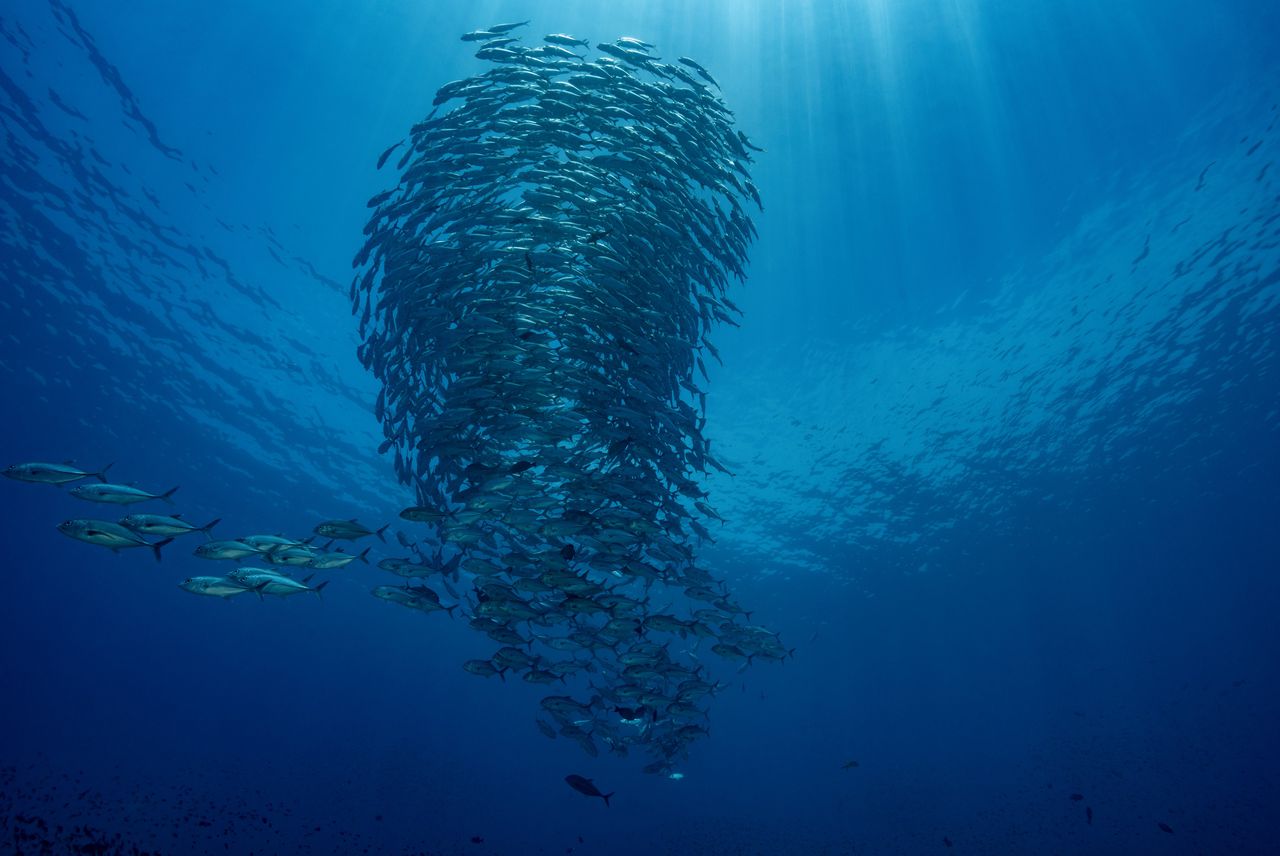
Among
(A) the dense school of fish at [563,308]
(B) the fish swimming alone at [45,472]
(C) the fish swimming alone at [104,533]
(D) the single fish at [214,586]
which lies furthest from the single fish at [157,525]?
(A) the dense school of fish at [563,308]

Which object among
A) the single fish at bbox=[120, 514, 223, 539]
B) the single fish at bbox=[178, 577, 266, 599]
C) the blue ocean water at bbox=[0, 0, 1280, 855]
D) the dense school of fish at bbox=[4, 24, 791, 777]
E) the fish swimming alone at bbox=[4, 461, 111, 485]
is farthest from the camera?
the blue ocean water at bbox=[0, 0, 1280, 855]

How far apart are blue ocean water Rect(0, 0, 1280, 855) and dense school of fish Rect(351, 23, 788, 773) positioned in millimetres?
6082

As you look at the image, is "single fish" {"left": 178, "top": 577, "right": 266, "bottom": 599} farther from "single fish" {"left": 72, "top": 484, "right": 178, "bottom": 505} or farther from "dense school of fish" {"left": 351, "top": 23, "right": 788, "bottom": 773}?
"dense school of fish" {"left": 351, "top": 23, "right": 788, "bottom": 773}

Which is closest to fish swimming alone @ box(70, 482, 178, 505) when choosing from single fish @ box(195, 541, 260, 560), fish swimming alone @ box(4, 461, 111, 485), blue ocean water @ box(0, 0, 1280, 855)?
fish swimming alone @ box(4, 461, 111, 485)

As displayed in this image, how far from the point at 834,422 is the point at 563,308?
17487mm

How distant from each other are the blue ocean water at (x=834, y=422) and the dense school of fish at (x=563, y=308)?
20.0 ft

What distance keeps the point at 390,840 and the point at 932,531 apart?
116 feet

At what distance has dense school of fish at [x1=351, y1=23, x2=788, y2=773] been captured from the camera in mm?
7902

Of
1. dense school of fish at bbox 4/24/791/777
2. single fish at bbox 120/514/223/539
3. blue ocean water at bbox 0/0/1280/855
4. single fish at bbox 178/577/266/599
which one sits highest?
blue ocean water at bbox 0/0/1280/855

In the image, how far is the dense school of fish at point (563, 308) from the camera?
790 cm

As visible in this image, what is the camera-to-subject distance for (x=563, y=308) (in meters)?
8.54

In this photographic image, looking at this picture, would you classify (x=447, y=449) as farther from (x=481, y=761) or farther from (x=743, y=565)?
(x=481, y=761)

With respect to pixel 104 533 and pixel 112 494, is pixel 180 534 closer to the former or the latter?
pixel 104 533

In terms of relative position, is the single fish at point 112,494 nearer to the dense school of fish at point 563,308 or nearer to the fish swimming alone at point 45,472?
the fish swimming alone at point 45,472
